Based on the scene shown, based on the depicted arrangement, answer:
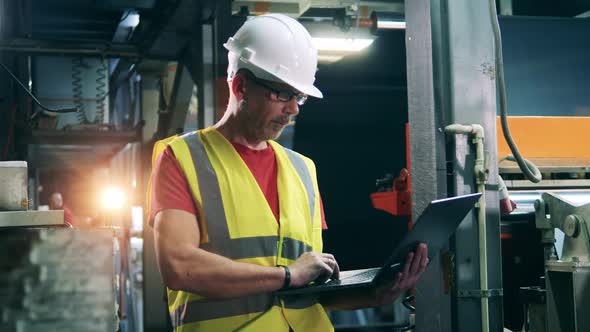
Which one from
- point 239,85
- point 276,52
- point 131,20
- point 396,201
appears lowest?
point 396,201

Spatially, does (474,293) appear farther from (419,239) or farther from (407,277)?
(419,239)

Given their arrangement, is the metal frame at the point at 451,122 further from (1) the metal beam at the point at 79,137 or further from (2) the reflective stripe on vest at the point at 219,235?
(1) the metal beam at the point at 79,137

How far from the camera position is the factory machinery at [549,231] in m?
2.88

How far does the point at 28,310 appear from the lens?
6.08ft

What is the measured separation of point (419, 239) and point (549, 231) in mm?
1171

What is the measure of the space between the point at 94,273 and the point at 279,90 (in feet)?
2.91

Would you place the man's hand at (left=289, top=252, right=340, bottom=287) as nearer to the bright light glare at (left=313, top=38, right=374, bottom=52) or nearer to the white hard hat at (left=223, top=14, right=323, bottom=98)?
the white hard hat at (left=223, top=14, right=323, bottom=98)

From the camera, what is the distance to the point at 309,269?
2189 mm

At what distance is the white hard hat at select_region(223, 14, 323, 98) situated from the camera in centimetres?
240

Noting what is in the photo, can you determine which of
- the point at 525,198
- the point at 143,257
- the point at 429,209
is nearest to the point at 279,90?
the point at 429,209

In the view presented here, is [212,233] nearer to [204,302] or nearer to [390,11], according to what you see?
[204,302]

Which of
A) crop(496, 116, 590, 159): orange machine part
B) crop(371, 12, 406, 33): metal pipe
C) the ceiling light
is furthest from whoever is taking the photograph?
the ceiling light

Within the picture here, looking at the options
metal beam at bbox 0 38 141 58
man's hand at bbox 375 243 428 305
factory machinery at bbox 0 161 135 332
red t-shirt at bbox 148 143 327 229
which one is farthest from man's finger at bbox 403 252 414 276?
metal beam at bbox 0 38 141 58

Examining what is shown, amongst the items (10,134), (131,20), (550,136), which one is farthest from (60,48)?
(550,136)
